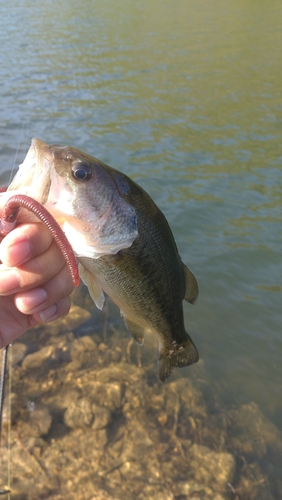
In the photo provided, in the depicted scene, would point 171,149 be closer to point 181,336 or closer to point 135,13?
point 181,336

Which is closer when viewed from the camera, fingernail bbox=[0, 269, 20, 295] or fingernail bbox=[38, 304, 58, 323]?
fingernail bbox=[0, 269, 20, 295]

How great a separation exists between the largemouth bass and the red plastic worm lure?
0.13m

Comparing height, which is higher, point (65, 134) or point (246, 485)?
point (65, 134)

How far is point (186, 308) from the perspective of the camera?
620 cm

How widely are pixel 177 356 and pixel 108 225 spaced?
133 cm

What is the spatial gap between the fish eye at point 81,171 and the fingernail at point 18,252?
16.7 inches

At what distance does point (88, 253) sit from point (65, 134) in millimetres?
9585

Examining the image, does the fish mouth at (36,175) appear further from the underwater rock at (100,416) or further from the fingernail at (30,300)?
the underwater rock at (100,416)

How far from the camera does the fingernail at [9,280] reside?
2.07m

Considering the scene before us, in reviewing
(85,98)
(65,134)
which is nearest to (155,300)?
(65,134)

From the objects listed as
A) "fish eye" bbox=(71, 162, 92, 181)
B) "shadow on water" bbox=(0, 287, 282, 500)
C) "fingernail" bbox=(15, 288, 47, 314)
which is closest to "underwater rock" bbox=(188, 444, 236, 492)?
"shadow on water" bbox=(0, 287, 282, 500)

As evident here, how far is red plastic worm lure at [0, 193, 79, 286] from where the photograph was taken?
1788 mm

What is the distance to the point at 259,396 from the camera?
17.1 feet

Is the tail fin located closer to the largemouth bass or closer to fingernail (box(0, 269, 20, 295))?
the largemouth bass
